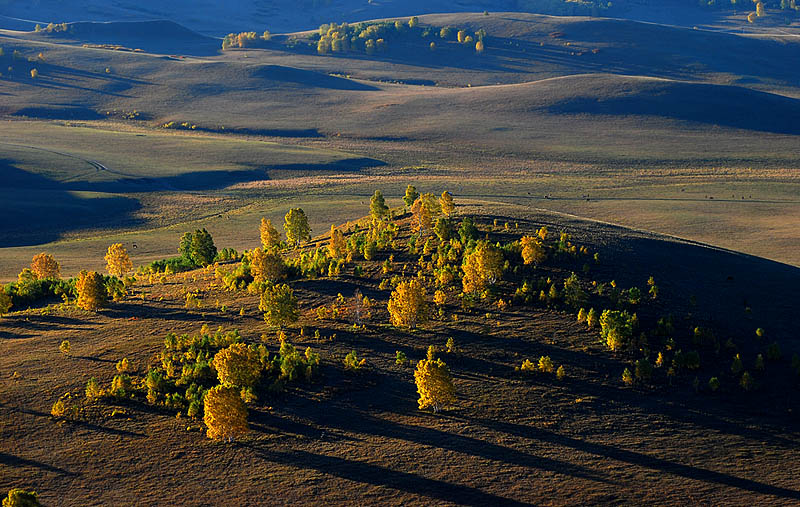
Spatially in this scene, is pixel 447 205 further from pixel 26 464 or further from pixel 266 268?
pixel 26 464

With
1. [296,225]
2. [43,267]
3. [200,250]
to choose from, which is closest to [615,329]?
[296,225]

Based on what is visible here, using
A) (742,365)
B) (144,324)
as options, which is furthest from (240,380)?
(742,365)

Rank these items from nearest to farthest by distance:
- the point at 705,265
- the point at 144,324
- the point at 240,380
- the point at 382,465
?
1. the point at 382,465
2. the point at 240,380
3. the point at 144,324
4. the point at 705,265

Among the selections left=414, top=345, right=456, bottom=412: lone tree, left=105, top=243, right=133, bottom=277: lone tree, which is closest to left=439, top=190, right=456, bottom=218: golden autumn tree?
left=414, top=345, right=456, bottom=412: lone tree

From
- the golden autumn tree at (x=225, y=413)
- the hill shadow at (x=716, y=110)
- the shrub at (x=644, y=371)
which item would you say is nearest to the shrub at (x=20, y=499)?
the golden autumn tree at (x=225, y=413)

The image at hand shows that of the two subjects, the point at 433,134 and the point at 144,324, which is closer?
the point at 144,324

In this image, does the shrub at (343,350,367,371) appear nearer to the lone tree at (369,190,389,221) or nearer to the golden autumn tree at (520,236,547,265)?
the golden autumn tree at (520,236,547,265)

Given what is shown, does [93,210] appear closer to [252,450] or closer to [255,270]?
[255,270]
